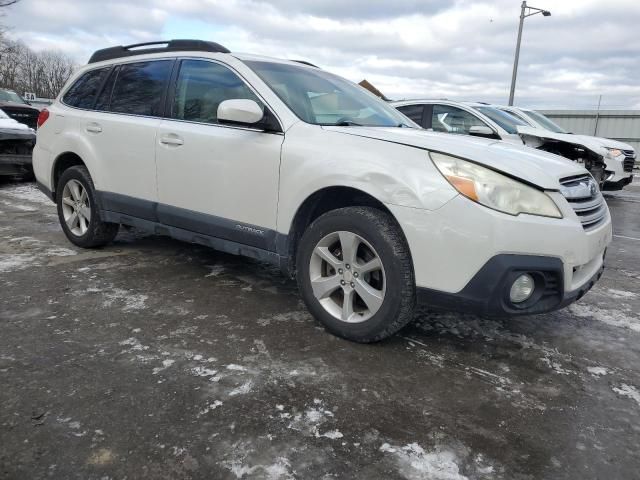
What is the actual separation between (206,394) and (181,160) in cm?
188

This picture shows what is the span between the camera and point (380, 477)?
6.11 ft


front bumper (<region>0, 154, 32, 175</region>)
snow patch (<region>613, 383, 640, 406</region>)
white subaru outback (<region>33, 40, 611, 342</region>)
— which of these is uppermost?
white subaru outback (<region>33, 40, 611, 342</region>)

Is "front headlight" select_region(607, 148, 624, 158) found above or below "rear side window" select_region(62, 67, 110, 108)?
below

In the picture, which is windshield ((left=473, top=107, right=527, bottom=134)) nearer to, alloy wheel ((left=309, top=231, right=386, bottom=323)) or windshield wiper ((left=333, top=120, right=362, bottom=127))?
windshield wiper ((left=333, top=120, right=362, bottom=127))

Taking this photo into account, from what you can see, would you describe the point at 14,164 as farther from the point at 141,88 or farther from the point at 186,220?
the point at 186,220

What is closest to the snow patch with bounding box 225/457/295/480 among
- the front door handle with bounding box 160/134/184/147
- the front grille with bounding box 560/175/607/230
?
the front grille with bounding box 560/175/607/230

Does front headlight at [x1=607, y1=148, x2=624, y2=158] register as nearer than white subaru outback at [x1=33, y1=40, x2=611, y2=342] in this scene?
No

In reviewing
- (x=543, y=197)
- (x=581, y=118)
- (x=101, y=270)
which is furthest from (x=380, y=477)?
(x=581, y=118)

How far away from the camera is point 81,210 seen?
4688mm

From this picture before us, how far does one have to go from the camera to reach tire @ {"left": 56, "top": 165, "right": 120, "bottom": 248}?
14.8 feet

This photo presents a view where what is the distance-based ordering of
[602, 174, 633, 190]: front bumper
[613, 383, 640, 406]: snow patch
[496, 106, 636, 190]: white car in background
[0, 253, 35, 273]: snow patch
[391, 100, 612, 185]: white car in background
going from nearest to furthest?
[613, 383, 640, 406]: snow patch < [0, 253, 35, 273]: snow patch < [391, 100, 612, 185]: white car in background < [496, 106, 636, 190]: white car in background < [602, 174, 633, 190]: front bumper

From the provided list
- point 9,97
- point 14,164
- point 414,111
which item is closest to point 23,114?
point 14,164

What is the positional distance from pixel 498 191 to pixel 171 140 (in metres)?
2.34

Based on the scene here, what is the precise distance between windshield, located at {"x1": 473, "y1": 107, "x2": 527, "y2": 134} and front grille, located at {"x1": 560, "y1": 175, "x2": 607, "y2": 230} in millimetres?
5832
